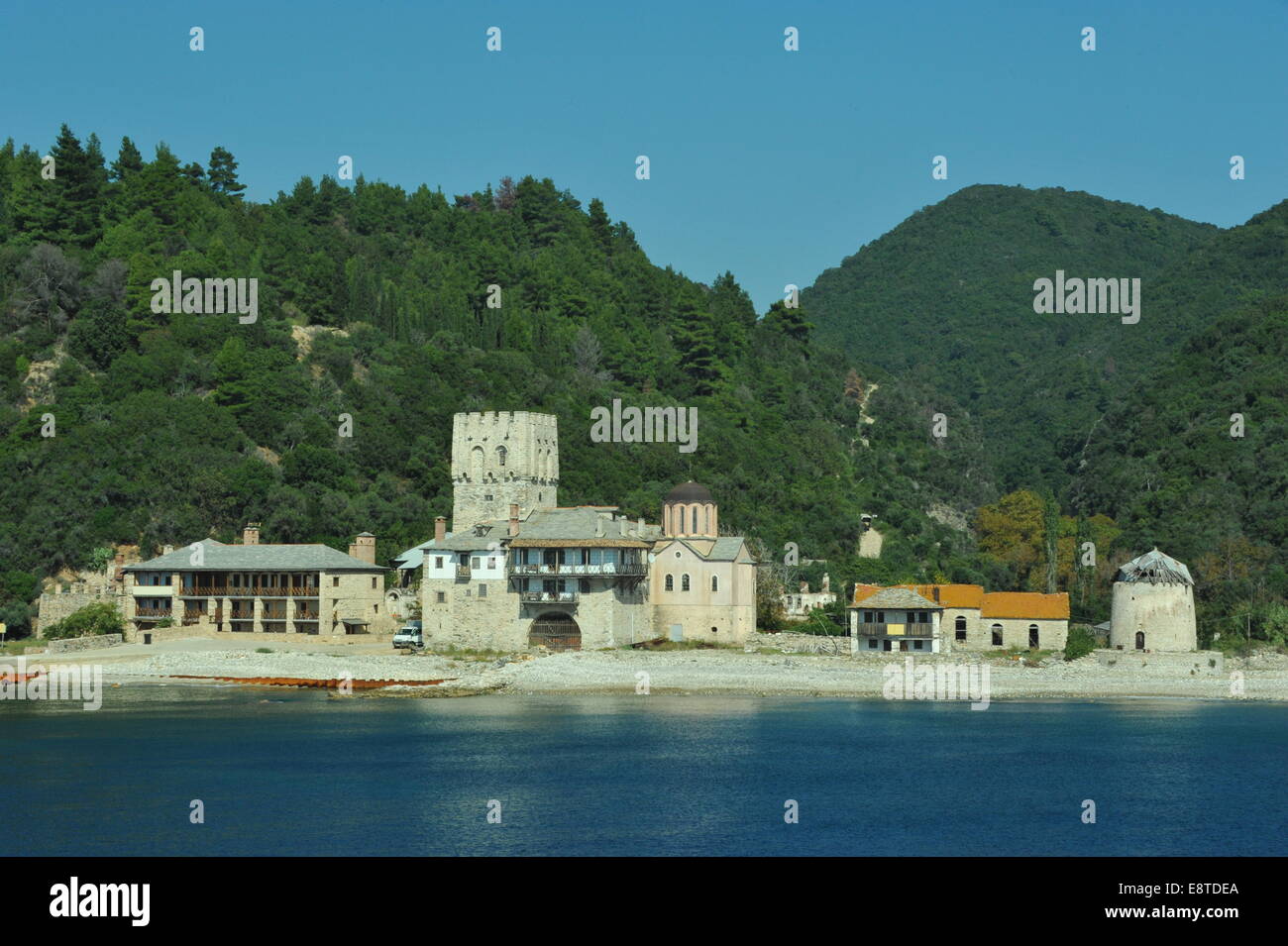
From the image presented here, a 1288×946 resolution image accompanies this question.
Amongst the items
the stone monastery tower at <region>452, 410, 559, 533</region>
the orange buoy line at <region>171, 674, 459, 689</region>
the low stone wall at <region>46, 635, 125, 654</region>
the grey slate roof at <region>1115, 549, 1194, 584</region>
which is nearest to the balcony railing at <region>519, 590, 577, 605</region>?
the orange buoy line at <region>171, 674, 459, 689</region>

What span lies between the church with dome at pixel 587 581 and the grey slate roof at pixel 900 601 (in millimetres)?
5663

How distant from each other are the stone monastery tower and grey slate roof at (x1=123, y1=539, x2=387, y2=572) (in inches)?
217

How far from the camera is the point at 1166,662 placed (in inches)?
2566

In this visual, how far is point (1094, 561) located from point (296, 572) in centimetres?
4711

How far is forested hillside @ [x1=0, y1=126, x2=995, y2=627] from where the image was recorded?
81938mm

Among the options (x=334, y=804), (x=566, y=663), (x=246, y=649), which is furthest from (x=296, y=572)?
(x=334, y=804)

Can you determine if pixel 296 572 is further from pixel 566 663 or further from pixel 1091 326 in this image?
pixel 1091 326

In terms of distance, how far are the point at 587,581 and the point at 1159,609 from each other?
80.7 ft

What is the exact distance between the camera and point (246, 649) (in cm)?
6912

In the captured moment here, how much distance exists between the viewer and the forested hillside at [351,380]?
81.9 m

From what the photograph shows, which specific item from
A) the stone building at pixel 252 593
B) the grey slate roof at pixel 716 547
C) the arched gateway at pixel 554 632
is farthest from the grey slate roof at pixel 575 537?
the stone building at pixel 252 593

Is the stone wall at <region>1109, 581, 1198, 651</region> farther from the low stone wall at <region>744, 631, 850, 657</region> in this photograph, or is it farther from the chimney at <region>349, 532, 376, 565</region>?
the chimney at <region>349, 532, 376, 565</region>

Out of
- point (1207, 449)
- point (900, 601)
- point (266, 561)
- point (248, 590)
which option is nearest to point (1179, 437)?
point (1207, 449)
